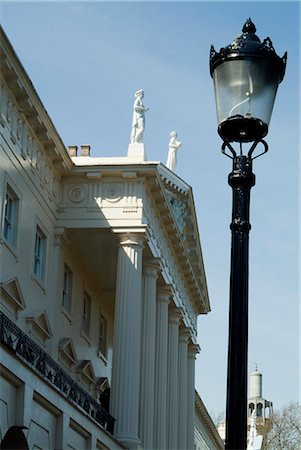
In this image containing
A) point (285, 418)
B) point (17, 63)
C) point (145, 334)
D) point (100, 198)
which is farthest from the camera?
point (285, 418)

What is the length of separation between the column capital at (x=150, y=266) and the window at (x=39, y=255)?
211 inches

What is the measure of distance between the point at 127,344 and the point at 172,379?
11118 millimetres

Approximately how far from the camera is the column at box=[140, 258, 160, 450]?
3419cm

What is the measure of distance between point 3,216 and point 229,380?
19.9m

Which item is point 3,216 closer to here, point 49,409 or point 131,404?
point 49,409

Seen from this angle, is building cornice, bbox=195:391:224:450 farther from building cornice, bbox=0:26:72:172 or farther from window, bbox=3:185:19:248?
window, bbox=3:185:19:248

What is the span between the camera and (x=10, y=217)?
92.1 feet

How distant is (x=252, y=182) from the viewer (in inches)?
307

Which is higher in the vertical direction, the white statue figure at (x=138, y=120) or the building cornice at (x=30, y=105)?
the white statue figure at (x=138, y=120)

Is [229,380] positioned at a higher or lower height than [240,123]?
lower

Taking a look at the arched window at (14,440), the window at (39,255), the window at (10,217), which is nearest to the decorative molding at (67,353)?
the window at (39,255)

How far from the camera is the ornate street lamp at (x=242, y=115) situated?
7.31 m

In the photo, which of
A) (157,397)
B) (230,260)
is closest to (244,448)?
(230,260)

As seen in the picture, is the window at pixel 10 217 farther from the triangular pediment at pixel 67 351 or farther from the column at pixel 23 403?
the column at pixel 23 403
